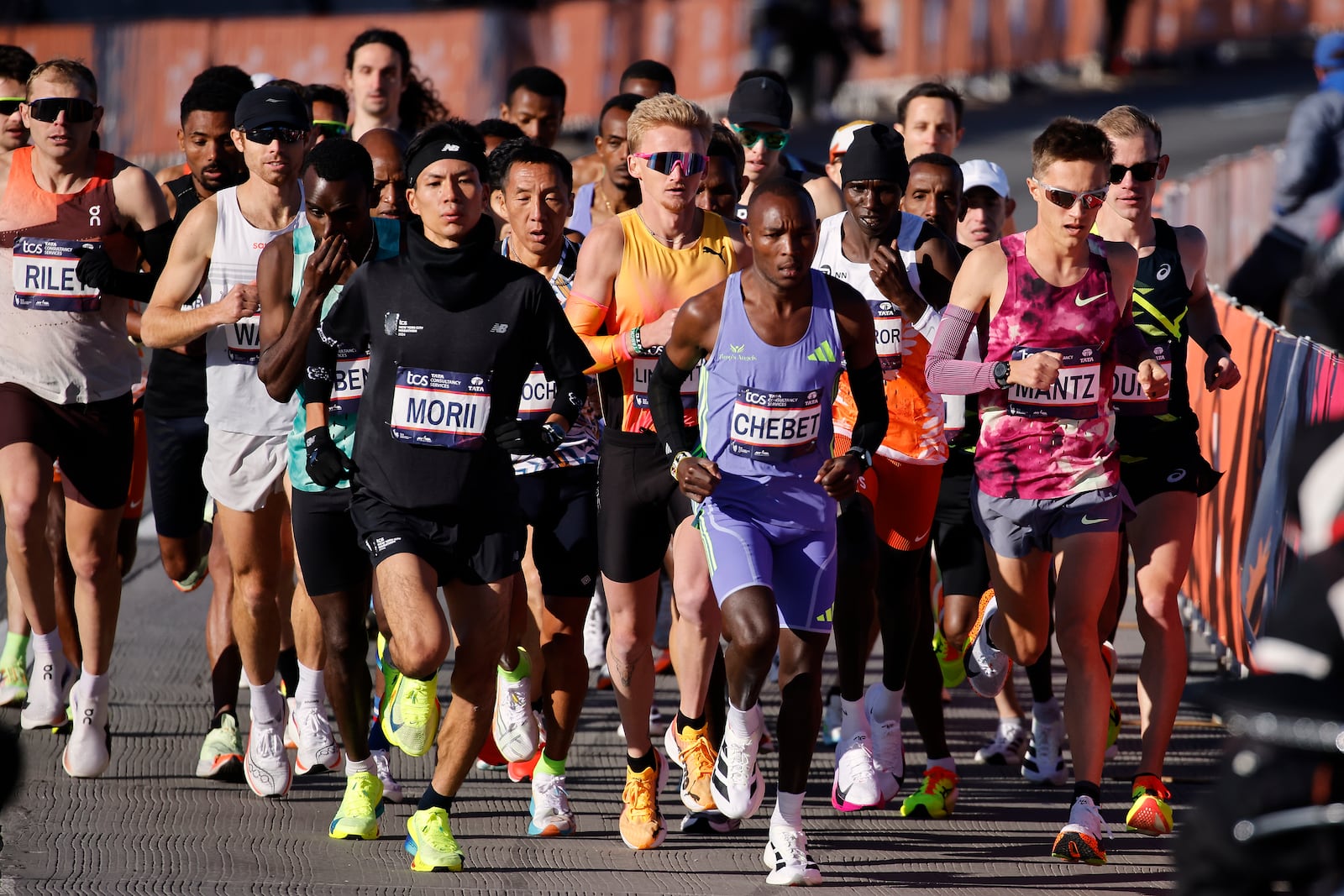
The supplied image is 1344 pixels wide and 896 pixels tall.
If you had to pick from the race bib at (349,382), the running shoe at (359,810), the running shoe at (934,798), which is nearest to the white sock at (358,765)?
the running shoe at (359,810)

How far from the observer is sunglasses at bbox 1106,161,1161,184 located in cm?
767

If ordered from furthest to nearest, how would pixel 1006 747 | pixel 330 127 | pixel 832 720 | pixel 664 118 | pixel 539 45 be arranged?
pixel 539 45, pixel 330 127, pixel 832 720, pixel 1006 747, pixel 664 118

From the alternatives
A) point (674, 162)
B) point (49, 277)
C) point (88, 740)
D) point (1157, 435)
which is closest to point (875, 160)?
point (674, 162)

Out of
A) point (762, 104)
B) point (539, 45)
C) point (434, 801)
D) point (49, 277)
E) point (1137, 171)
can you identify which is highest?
point (539, 45)

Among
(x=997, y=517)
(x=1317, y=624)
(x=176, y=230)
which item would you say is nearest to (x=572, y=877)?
(x=997, y=517)

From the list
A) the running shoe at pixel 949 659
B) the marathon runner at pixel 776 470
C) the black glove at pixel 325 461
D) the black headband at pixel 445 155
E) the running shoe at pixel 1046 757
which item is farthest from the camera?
the running shoe at pixel 949 659

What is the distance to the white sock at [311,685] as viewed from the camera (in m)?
7.69

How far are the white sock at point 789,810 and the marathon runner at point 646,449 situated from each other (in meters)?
0.61

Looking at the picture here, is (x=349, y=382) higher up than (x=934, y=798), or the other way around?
(x=349, y=382)

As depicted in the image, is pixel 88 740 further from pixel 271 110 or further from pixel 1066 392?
pixel 1066 392

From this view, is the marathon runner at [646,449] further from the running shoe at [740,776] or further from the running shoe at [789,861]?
the running shoe at [789,861]

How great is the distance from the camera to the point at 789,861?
6695 mm

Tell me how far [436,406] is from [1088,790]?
2.60 m

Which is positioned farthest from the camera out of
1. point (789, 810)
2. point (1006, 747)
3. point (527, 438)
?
point (1006, 747)
